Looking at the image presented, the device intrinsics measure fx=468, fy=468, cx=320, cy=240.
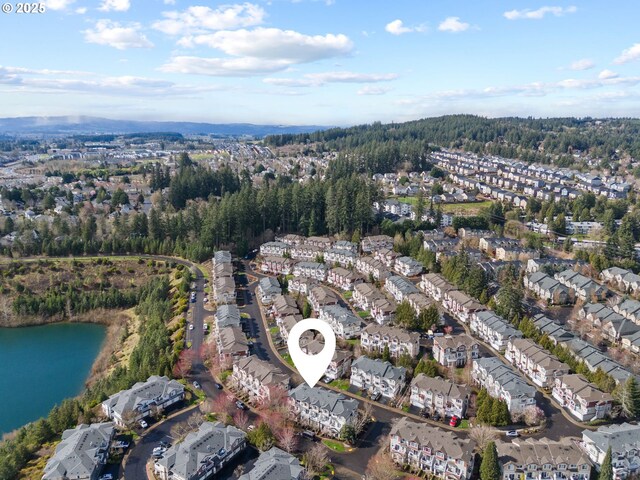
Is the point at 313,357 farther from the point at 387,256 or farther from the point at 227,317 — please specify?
the point at 387,256

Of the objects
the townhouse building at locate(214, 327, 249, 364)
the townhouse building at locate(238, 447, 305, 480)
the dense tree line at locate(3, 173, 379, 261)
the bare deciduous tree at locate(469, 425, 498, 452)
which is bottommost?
the bare deciduous tree at locate(469, 425, 498, 452)

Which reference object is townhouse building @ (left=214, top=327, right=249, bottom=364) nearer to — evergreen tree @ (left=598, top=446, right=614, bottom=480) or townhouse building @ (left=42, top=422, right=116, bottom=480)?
townhouse building @ (left=42, top=422, right=116, bottom=480)

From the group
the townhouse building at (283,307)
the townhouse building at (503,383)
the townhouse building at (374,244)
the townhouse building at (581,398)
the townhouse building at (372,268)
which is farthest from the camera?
the townhouse building at (374,244)

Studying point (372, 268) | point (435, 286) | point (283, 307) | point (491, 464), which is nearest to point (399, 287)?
point (435, 286)

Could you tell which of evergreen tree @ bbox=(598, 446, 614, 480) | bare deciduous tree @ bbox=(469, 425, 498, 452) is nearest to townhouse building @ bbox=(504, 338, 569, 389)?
bare deciduous tree @ bbox=(469, 425, 498, 452)

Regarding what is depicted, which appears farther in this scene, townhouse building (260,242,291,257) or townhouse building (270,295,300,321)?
townhouse building (260,242,291,257)

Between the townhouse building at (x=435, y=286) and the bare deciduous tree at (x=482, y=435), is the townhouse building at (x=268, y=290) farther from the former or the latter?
the bare deciduous tree at (x=482, y=435)

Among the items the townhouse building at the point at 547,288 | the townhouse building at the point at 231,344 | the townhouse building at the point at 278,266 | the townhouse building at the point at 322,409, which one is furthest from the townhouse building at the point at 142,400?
the townhouse building at the point at 547,288
